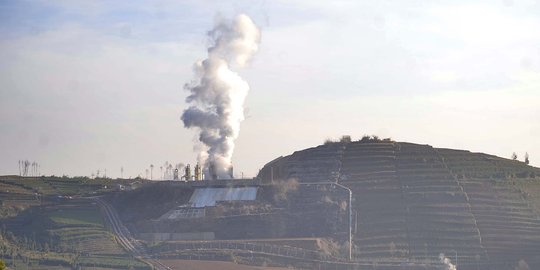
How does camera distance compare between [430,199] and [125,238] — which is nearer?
[125,238]

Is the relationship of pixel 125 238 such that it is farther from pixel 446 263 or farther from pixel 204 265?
pixel 446 263

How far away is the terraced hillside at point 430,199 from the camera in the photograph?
11869cm

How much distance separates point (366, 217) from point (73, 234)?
29.2 metres

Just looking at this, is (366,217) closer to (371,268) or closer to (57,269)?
(371,268)

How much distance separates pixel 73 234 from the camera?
119875 millimetres

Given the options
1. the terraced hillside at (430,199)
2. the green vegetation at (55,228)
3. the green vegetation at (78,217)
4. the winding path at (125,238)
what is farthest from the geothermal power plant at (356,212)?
the green vegetation at (55,228)

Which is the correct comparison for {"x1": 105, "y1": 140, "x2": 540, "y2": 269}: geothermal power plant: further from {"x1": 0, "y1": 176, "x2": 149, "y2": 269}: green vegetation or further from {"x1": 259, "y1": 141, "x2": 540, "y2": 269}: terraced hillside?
{"x1": 0, "y1": 176, "x2": 149, "y2": 269}: green vegetation

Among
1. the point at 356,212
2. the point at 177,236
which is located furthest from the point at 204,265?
the point at 356,212

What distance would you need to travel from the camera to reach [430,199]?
428ft

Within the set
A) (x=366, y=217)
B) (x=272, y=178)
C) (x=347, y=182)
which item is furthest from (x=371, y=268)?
(x=272, y=178)

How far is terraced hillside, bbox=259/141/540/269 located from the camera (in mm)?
118688

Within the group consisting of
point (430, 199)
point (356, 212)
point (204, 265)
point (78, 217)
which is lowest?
point (204, 265)

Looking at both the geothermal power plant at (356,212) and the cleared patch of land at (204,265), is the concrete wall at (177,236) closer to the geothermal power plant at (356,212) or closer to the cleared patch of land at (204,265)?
the geothermal power plant at (356,212)

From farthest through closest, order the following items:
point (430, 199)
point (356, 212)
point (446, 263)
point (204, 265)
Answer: point (430, 199)
point (356, 212)
point (446, 263)
point (204, 265)
